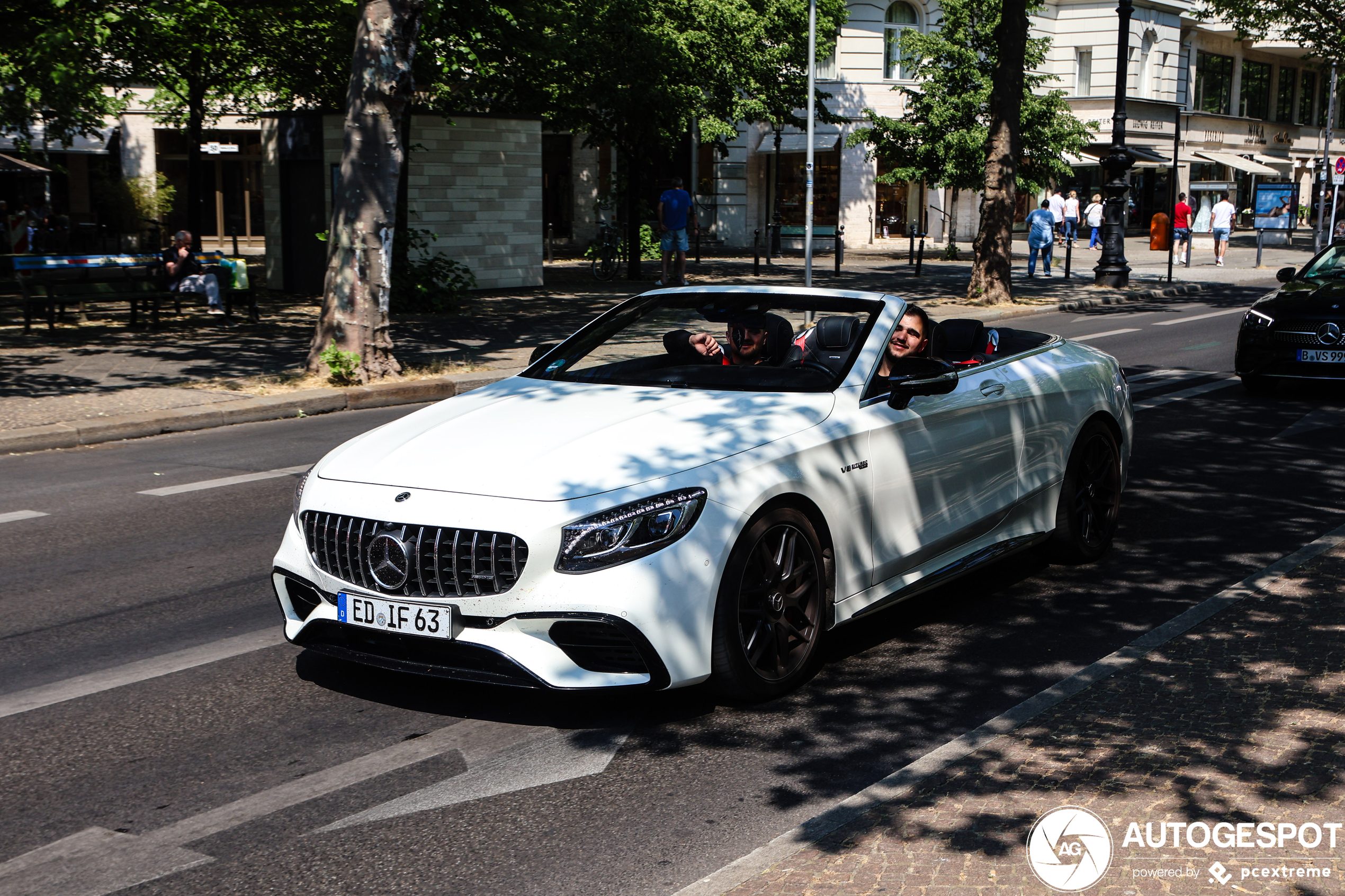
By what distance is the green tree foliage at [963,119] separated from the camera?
36125 millimetres

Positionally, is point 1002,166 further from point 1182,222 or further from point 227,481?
point 227,481

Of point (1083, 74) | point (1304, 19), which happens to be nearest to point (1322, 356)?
point (1304, 19)

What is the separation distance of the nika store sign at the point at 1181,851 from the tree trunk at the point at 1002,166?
65.9 ft

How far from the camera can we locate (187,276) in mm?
19406

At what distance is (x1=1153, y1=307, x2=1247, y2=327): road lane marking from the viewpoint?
2189 centimetres

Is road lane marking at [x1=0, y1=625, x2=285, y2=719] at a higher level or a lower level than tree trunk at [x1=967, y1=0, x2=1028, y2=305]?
lower

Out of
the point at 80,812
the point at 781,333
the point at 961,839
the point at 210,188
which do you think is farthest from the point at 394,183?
the point at 210,188

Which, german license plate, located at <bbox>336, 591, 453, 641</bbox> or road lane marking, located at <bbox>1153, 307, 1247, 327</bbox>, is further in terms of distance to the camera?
road lane marking, located at <bbox>1153, 307, 1247, 327</bbox>

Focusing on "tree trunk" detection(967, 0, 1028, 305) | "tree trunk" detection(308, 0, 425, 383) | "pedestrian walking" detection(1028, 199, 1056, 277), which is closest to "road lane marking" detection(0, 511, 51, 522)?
"tree trunk" detection(308, 0, 425, 383)

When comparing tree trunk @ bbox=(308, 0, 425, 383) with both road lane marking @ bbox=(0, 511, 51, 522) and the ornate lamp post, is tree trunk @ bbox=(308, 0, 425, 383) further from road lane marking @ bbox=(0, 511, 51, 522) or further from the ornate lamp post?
the ornate lamp post

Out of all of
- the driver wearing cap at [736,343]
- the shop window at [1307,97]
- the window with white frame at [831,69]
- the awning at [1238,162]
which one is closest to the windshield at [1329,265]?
the driver wearing cap at [736,343]

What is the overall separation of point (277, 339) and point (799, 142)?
3063 cm

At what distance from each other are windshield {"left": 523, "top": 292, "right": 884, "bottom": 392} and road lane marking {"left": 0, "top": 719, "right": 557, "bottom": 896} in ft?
6.04

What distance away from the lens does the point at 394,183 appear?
14.4m
